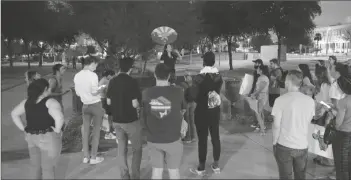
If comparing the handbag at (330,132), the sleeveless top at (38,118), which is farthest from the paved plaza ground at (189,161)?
the sleeveless top at (38,118)

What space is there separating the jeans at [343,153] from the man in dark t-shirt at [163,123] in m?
2.01

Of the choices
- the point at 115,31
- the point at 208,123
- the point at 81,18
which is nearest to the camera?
the point at 208,123

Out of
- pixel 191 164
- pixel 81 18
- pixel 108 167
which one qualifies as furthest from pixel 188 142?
pixel 81 18

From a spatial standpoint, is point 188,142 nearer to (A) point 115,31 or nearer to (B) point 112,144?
(B) point 112,144

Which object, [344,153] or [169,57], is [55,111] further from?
[169,57]

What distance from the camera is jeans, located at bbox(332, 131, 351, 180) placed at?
427 cm

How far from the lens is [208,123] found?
5199mm

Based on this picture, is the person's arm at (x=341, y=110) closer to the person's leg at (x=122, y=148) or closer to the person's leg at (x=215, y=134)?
the person's leg at (x=215, y=134)

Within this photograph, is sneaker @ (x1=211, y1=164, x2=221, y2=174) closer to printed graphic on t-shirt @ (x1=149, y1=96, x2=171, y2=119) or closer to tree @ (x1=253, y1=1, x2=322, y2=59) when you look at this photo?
printed graphic on t-shirt @ (x1=149, y1=96, x2=171, y2=119)

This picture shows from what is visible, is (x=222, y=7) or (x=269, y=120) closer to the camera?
(x=269, y=120)

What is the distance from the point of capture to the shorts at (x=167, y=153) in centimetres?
382

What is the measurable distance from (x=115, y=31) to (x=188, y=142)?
878 centimetres

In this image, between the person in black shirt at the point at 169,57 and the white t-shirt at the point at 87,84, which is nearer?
the white t-shirt at the point at 87,84

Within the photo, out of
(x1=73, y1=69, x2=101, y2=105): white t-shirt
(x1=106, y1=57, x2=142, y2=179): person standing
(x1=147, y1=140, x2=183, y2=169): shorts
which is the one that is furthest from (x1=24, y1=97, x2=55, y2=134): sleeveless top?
(x1=73, y1=69, x2=101, y2=105): white t-shirt
